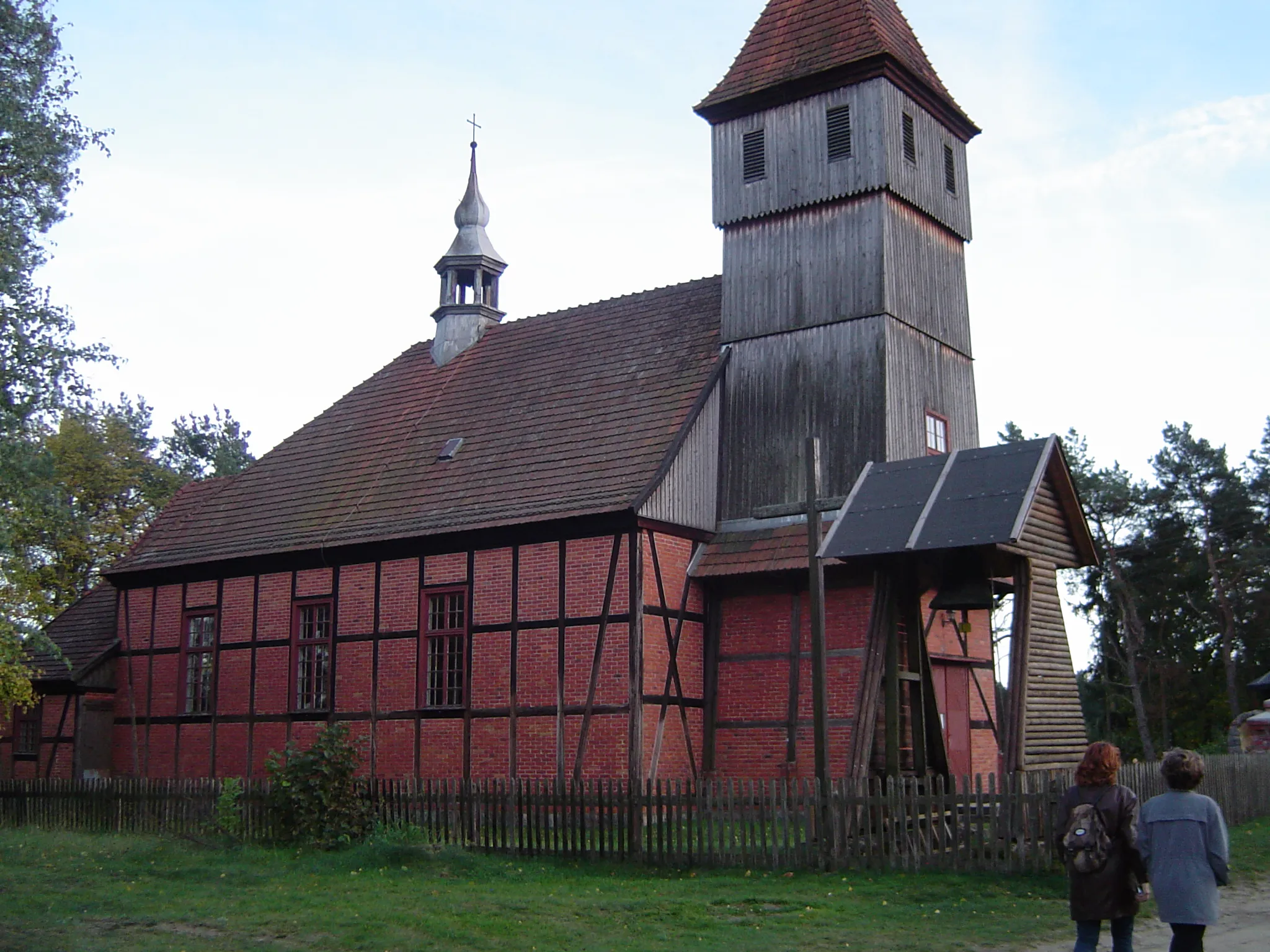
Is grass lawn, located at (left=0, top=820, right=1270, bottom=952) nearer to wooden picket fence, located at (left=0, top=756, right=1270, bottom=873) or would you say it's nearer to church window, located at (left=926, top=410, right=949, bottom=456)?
wooden picket fence, located at (left=0, top=756, right=1270, bottom=873)

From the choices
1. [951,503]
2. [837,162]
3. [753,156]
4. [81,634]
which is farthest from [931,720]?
[81,634]

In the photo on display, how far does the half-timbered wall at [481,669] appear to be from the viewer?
18953 mm

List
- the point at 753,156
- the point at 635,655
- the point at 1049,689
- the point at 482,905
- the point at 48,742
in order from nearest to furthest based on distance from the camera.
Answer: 1. the point at 482,905
2. the point at 1049,689
3. the point at 635,655
4. the point at 753,156
5. the point at 48,742

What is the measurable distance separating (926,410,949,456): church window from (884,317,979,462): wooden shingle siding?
9 centimetres

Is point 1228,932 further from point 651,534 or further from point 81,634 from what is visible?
point 81,634

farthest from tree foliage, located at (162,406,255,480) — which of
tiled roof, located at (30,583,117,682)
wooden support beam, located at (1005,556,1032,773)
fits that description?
wooden support beam, located at (1005,556,1032,773)

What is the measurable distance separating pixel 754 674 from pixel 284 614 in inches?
340

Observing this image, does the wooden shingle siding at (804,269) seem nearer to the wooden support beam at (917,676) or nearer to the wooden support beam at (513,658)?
the wooden support beam at (513,658)

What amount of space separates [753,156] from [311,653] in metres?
11.2

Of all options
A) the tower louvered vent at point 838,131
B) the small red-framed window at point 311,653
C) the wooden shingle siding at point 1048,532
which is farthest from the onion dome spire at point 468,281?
the wooden shingle siding at point 1048,532

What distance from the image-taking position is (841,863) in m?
13.5

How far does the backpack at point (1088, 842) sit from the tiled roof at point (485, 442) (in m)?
11.3

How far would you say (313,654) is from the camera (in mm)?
22828

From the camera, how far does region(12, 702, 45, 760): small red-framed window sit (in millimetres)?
25734
